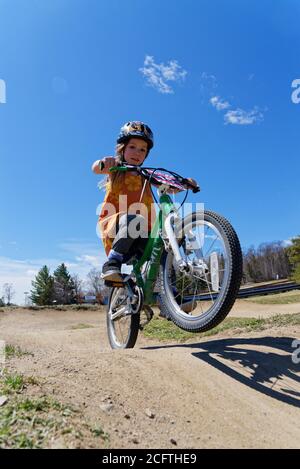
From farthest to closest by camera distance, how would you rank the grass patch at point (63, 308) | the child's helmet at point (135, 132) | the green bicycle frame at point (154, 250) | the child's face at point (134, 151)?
the grass patch at point (63, 308)
the child's face at point (134, 151)
the child's helmet at point (135, 132)
the green bicycle frame at point (154, 250)

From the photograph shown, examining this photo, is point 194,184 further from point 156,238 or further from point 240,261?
point 240,261

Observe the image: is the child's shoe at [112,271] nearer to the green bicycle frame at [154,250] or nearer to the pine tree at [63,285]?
the green bicycle frame at [154,250]

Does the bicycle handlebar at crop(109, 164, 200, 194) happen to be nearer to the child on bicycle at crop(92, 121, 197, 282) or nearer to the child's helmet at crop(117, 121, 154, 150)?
the child on bicycle at crop(92, 121, 197, 282)

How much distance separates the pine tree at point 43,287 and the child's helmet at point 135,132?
5638 cm

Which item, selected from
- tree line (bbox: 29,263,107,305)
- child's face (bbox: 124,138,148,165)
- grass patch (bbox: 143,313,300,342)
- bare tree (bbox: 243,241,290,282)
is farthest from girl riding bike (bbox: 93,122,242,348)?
bare tree (bbox: 243,241,290,282)

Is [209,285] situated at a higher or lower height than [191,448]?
higher

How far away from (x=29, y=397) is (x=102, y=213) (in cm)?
328

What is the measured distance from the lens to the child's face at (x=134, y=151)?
5.50m

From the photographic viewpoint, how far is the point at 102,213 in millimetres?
5305

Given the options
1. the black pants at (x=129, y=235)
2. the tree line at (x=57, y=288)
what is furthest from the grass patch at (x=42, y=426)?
the tree line at (x=57, y=288)

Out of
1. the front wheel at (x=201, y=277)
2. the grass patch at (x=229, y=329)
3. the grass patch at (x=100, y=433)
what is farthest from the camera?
the grass patch at (x=229, y=329)

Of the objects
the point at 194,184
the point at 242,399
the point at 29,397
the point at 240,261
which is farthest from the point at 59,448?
the point at 194,184

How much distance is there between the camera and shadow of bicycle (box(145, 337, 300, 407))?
3492mm

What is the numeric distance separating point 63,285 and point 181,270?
216 ft
